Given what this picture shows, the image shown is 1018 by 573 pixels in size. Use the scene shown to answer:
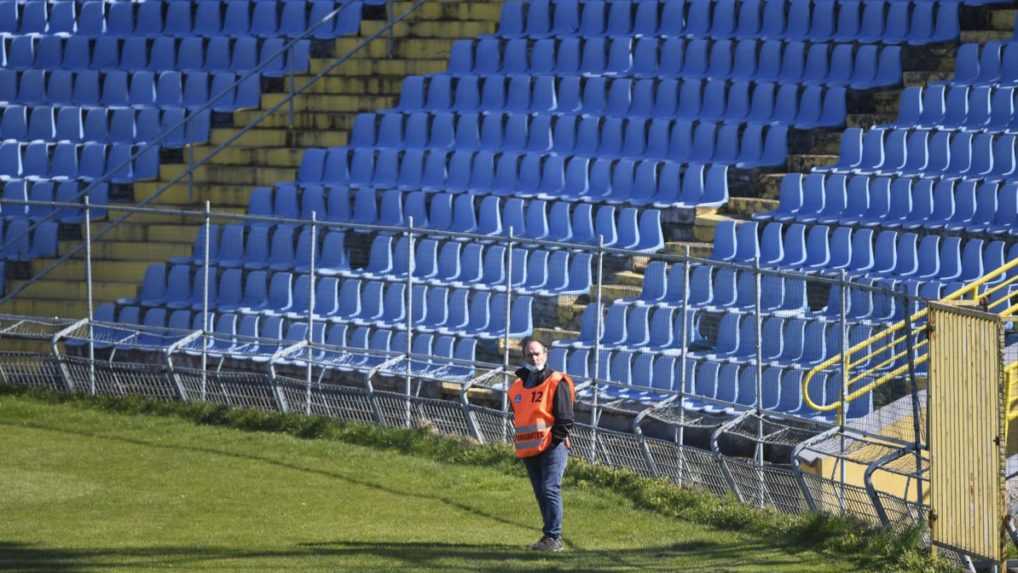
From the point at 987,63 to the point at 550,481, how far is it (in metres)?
8.29

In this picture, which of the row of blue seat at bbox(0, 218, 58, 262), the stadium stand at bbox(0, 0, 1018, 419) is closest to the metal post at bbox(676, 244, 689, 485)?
the stadium stand at bbox(0, 0, 1018, 419)

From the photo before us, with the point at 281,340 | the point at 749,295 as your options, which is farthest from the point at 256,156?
the point at 749,295

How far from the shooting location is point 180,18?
2242 cm

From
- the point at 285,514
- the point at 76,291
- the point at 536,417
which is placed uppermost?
the point at 536,417

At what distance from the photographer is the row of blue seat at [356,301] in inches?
639

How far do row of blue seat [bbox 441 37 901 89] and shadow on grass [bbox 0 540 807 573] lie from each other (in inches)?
312

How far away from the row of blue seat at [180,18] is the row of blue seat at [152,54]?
0.23m

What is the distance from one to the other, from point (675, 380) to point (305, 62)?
27.4ft

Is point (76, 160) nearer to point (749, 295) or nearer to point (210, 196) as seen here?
point (210, 196)

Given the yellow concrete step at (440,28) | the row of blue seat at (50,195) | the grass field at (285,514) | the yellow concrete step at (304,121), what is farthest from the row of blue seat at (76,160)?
the grass field at (285,514)

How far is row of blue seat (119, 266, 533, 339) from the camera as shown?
639 inches

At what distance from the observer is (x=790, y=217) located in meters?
16.4

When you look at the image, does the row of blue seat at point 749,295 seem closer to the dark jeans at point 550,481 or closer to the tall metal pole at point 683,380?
the tall metal pole at point 683,380

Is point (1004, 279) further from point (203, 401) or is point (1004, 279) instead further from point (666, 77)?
point (203, 401)
